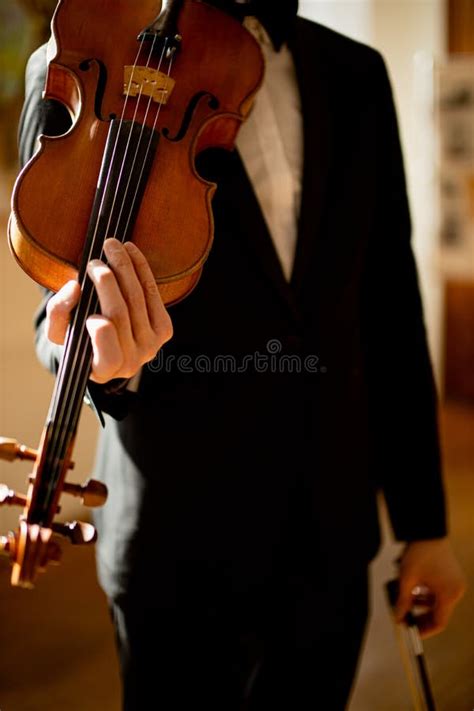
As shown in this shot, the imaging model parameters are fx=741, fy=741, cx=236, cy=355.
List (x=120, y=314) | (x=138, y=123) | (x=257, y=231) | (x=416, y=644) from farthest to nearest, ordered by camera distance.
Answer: (x=416, y=644), (x=257, y=231), (x=138, y=123), (x=120, y=314)

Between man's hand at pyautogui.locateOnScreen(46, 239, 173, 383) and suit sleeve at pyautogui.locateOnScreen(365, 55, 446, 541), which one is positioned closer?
man's hand at pyautogui.locateOnScreen(46, 239, 173, 383)

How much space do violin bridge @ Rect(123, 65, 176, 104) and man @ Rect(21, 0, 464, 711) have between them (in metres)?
0.15

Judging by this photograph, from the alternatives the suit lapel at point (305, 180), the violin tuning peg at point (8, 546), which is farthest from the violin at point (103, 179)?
the suit lapel at point (305, 180)

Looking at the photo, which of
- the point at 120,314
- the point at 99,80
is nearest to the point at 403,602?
the point at 120,314

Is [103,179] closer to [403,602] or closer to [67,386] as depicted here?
[67,386]

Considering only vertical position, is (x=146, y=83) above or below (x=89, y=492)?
above

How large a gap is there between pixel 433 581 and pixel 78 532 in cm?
57

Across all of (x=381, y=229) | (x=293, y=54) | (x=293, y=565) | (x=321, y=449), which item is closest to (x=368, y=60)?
(x=293, y=54)

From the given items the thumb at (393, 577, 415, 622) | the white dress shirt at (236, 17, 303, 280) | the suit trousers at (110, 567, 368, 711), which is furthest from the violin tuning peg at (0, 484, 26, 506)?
the thumb at (393, 577, 415, 622)

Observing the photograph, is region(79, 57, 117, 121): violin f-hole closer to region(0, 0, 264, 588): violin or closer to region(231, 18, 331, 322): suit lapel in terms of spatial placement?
region(0, 0, 264, 588): violin

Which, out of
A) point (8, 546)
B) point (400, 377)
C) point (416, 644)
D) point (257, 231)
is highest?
Result: point (257, 231)

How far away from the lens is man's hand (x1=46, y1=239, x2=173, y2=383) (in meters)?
0.55

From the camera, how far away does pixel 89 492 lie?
636 millimetres

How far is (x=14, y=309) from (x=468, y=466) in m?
2.11
